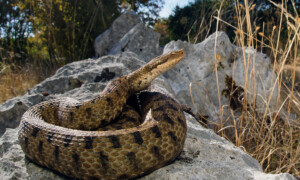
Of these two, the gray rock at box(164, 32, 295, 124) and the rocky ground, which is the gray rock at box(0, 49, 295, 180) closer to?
the rocky ground

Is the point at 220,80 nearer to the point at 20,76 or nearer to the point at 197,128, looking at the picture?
the point at 197,128

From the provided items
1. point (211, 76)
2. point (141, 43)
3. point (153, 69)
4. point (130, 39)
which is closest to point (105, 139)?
point (153, 69)

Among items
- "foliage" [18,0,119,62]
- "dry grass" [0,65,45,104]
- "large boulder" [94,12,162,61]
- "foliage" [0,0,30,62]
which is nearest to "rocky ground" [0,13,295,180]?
"large boulder" [94,12,162,61]

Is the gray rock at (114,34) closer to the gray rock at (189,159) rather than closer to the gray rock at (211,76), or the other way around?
the gray rock at (211,76)

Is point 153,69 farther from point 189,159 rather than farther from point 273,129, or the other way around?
point 273,129

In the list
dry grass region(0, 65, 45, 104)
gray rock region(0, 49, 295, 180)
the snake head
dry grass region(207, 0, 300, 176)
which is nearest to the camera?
gray rock region(0, 49, 295, 180)

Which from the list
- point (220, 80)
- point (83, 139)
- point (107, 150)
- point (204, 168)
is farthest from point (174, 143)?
point (220, 80)

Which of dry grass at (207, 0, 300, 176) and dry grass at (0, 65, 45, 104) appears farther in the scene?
dry grass at (0, 65, 45, 104)
